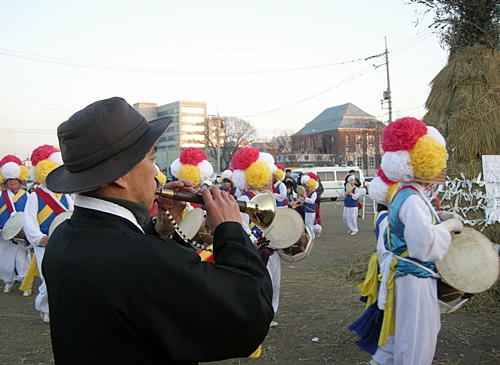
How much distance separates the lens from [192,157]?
7.00 meters

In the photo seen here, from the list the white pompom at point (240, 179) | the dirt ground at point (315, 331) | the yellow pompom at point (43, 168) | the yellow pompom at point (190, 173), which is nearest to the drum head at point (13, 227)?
the dirt ground at point (315, 331)

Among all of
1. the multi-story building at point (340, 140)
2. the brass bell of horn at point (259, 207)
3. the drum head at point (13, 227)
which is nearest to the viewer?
the brass bell of horn at point (259, 207)

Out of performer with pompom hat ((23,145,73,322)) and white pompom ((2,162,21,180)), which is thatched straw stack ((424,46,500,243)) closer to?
performer with pompom hat ((23,145,73,322))

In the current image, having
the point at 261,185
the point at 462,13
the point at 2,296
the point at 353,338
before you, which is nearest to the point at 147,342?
the point at 353,338

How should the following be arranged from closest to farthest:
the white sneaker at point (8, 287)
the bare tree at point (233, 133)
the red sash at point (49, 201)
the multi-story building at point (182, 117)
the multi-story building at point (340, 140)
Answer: the red sash at point (49, 201) < the white sneaker at point (8, 287) < the multi-story building at point (340, 140) < the bare tree at point (233, 133) < the multi-story building at point (182, 117)

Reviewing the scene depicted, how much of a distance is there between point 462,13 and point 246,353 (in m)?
6.73

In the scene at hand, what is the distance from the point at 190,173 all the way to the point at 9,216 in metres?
4.12

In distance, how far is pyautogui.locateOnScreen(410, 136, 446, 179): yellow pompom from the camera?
12.1ft

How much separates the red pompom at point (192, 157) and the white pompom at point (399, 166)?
12.1 ft

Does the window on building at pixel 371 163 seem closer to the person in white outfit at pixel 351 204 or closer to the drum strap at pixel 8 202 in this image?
the person in white outfit at pixel 351 204

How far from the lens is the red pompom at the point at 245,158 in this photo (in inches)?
264

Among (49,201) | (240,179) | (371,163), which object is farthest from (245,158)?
(371,163)

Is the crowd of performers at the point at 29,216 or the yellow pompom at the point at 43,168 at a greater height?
the yellow pompom at the point at 43,168

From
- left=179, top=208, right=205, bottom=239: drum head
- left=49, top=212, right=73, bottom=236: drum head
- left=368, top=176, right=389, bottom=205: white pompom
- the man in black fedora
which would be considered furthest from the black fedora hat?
left=49, top=212, right=73, bottom=236: drum head
